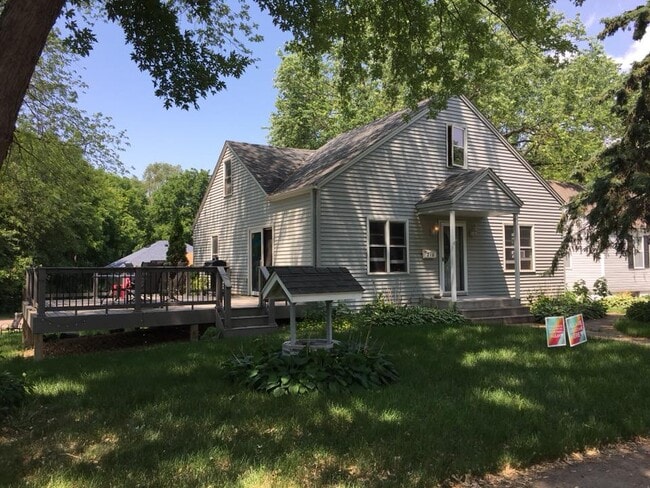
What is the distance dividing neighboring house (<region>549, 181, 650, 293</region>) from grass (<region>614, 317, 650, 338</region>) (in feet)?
33.3

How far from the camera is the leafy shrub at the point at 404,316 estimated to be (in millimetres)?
12541

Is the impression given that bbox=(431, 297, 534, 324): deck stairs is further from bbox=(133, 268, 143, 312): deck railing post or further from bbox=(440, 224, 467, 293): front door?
bbox=(133, 268, 143, 312): deck railing post

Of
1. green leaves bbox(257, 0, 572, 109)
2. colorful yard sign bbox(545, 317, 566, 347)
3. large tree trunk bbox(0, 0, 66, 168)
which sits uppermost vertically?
green leaves bbox(257, 0, 572, 109)

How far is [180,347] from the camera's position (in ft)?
31.1

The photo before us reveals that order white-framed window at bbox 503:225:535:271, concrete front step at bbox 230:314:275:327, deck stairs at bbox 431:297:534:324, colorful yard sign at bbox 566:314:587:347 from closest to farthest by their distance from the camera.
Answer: colorful yard sign at bbox 566:314:587:347 → concrete front step at bbox 230:314:275:327 → deck stairs at bbox 431:297:534:324 → white-framed window at bbox 503:225:535:271

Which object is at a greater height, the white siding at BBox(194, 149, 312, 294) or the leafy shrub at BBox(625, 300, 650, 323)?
the white siding at BBox(194, 149, 312, 294)

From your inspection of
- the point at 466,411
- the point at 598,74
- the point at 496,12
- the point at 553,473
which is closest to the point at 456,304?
the point at 496,12

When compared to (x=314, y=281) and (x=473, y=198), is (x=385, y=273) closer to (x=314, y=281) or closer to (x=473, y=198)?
(x=473, y=198)

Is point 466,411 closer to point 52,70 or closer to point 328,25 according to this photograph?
point 328,25

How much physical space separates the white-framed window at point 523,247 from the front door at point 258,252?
788 cm

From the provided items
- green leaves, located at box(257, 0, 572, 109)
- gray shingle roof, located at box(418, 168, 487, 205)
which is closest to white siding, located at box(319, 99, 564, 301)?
gray shingle roof, located at box(418, 168, 487, 205)

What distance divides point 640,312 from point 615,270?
12.5 metres

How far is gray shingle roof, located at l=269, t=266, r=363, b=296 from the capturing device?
259 inches

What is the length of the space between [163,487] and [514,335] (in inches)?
321
